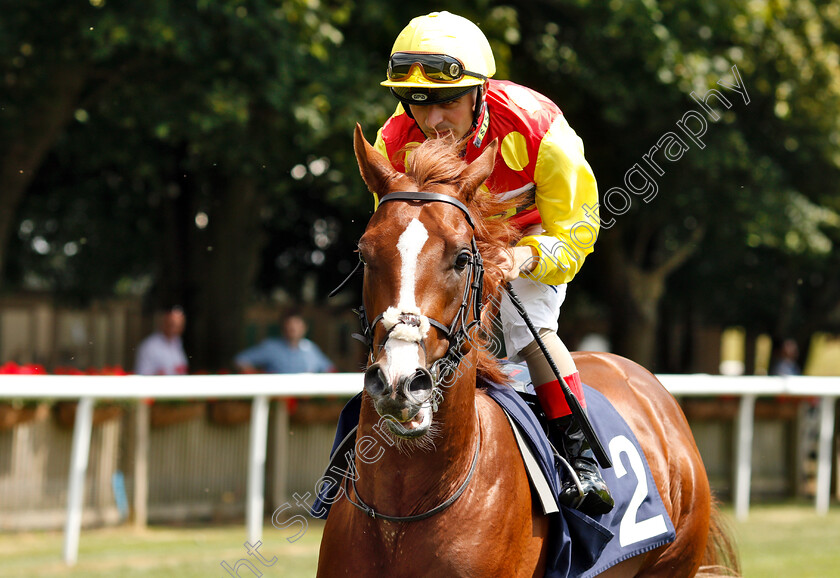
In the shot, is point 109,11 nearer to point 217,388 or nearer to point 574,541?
point 217,388

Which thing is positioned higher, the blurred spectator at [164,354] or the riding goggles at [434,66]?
Answer: the riding goggles at [434,66]

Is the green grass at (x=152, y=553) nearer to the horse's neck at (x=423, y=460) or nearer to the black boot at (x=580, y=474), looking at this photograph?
the black boot at (x=580, y=474)

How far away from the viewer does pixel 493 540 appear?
2.86 meters

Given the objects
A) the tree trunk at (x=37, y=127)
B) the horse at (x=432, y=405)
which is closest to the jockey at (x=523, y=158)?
the horse at (x=432, y=405)

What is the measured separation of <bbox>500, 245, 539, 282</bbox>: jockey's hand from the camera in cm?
305

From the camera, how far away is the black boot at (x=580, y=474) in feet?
10.7

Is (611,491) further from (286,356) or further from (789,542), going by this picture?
(286,356)

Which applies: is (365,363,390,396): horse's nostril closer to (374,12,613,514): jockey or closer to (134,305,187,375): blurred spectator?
(374,12,613,514): jockey

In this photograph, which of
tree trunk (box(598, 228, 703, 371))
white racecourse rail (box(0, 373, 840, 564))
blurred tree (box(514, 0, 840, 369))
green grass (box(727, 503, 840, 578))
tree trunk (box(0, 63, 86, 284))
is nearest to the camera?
white racecourse rail (box(0, 373, 840, 564))

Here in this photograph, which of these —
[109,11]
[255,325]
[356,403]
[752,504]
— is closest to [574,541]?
[356,403]

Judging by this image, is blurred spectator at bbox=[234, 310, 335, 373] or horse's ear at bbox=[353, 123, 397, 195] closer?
horse's ear at bbox=[353, 123, 397, 195]

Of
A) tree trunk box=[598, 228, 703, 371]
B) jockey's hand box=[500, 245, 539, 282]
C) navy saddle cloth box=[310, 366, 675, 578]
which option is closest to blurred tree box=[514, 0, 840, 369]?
tree trunk box=[598, 228, 703, 371]

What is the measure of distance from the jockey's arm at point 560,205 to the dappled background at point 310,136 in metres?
5.44

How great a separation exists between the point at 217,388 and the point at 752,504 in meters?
6.42
